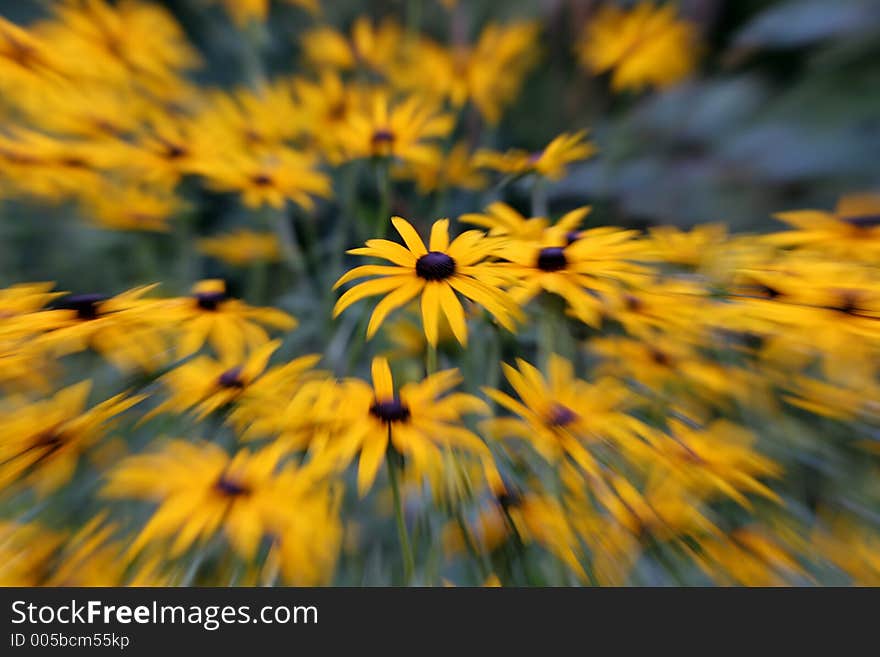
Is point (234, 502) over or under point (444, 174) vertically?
under

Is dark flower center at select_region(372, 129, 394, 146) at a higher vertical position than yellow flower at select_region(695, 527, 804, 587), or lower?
higher

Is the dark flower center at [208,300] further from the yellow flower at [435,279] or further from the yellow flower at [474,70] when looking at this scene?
the yellow flower at [474,70]

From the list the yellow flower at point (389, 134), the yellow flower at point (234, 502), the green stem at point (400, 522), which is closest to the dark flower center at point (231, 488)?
the yellow flower at point (234, 502)

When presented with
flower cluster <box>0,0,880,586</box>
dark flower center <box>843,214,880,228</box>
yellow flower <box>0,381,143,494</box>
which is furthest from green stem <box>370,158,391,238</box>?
dark flower center <box>843,214,880,228</box>

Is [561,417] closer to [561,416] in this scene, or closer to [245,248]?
[561,416]

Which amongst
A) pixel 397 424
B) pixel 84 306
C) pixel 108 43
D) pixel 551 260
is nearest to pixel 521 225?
pixel 551 260

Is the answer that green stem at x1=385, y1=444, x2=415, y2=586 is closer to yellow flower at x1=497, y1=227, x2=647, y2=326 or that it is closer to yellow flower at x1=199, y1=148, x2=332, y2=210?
yellow flower at x1=497, y1=227, x2=647, y2=326
